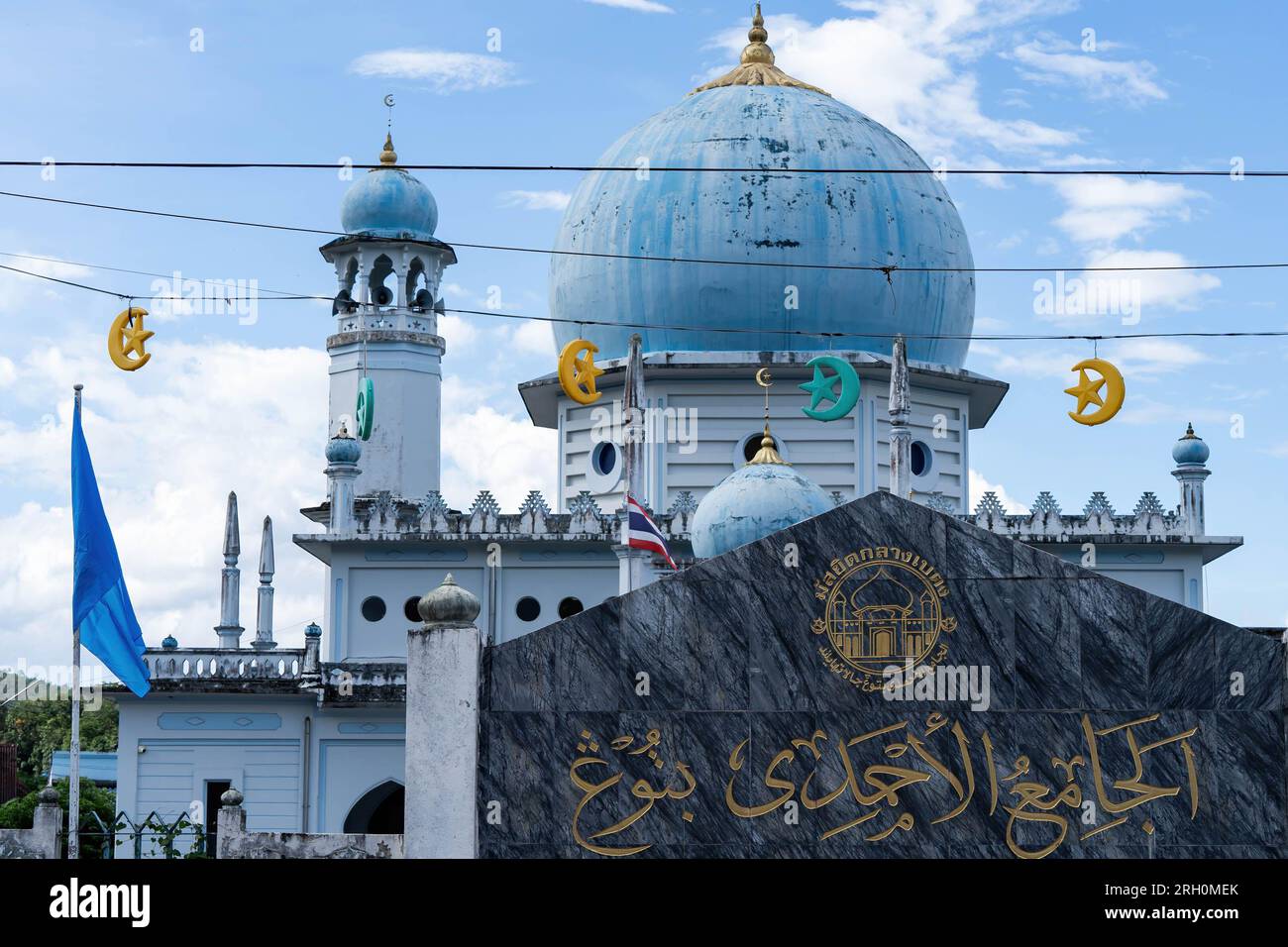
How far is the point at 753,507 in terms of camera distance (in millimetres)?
32656

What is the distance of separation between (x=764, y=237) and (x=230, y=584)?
1483 cm

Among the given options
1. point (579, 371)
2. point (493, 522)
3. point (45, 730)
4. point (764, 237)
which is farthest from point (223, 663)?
point (45, 730)

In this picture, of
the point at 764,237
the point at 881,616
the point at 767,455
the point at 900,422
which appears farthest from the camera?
the point at 764,237

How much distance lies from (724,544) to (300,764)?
1096 centimetres

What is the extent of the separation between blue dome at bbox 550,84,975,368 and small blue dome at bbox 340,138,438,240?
3829 millimetres

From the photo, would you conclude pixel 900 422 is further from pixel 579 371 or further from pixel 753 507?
pixel 579 371

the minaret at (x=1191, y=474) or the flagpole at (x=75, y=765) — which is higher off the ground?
the minaret at (x=1191, y=474)

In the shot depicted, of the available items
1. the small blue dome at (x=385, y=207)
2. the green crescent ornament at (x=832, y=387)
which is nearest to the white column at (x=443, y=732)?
the green crescent ornament at (x=832, y=387)

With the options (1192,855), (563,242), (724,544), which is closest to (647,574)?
(724,544)

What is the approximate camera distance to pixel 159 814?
125 feet

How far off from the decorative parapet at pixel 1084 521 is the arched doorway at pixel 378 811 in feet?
41.4

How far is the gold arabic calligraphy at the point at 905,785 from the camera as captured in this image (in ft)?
66.8

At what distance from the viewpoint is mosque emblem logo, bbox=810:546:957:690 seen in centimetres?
2075

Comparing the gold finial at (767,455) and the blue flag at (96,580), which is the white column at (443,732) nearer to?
the blue flag at (96,580)
